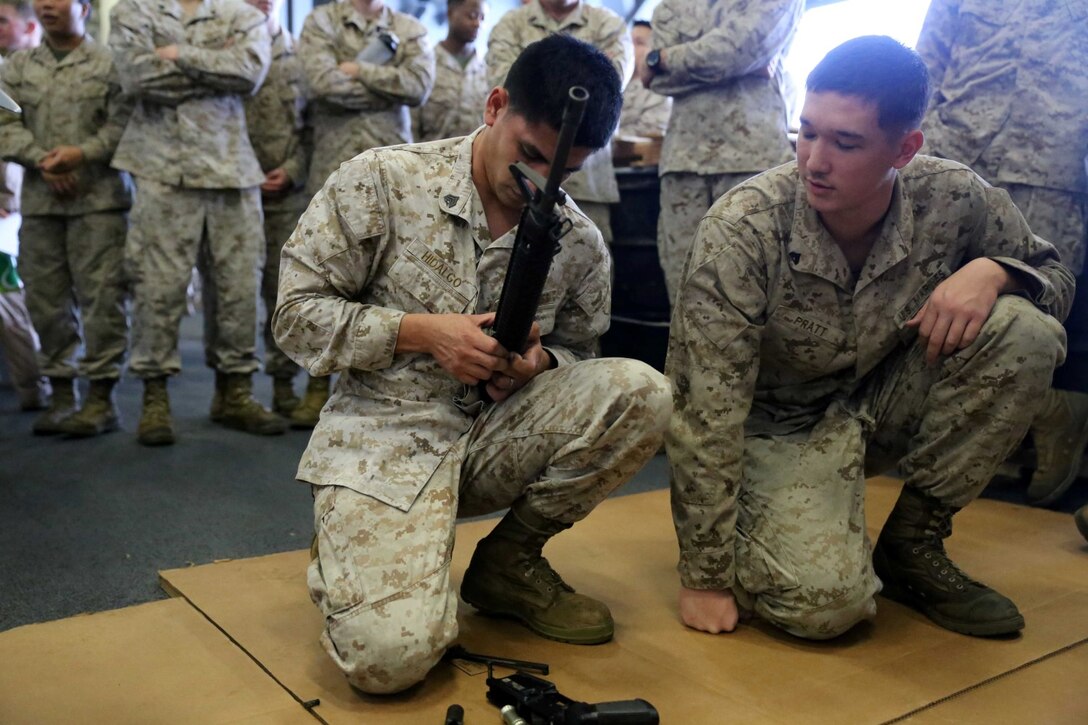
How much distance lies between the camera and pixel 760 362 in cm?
196

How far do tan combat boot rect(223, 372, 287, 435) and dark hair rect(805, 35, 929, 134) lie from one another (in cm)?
242

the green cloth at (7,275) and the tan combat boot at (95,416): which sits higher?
the green cloth at (7,275)

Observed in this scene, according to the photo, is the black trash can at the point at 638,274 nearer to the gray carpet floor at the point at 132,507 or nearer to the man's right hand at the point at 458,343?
the gray carpet floor at the point at 132,507

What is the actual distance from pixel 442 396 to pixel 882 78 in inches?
36.6

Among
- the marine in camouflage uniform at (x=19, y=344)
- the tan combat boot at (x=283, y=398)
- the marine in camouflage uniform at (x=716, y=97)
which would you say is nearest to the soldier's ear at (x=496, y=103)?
the marine in camouflage uniform at (x=716, y=97)

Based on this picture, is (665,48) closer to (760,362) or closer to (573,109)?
(760,362)

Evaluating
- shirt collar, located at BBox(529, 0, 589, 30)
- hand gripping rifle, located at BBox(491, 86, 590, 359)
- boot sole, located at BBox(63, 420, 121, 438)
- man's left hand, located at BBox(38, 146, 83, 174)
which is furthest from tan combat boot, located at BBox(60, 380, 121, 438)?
hand gripping rifle, located at BBox(491, 86, 590, 359)

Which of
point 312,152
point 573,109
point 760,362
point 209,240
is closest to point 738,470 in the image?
point 760,362

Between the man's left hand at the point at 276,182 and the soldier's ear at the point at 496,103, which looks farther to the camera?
the man's left hand at the point at 276,182

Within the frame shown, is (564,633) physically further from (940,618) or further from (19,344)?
(19,344)

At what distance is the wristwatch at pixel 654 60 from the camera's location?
3129mm

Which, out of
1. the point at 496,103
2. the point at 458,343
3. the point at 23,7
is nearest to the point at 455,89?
the point at 23,7

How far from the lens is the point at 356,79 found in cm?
372

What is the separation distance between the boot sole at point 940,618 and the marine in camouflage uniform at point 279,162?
2553 mm
